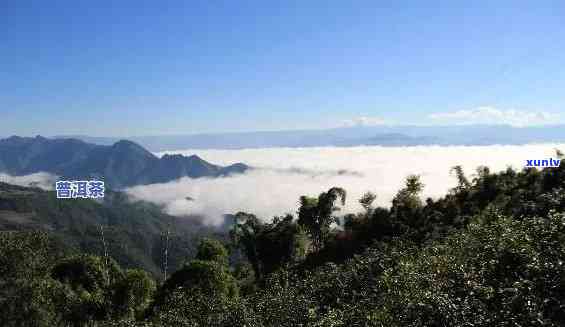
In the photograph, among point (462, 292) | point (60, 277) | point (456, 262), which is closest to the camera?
point (462, 292)

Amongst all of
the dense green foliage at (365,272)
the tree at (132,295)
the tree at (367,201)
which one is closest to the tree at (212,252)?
the dense green foliage at (365,272)

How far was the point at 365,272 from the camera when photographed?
90.2ft

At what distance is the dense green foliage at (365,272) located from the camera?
609 inches

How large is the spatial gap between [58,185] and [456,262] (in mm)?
37312

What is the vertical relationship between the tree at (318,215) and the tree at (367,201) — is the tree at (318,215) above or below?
below

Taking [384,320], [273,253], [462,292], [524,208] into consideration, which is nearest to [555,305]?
[462,292]

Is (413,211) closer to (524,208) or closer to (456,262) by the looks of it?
(524,208)

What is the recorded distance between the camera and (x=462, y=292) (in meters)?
16.9

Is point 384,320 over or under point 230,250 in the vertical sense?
over

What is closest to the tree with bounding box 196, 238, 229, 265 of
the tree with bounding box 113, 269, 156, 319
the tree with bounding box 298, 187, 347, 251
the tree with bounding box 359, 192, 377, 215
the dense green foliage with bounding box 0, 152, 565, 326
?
the dense green foliage with bounding box 0, 152, 565, 326

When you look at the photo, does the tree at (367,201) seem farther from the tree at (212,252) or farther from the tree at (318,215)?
the tree at (212,252)

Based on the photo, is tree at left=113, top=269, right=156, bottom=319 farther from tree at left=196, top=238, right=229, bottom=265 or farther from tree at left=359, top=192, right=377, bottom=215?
tree at left=359, top=192, right=377, bottom=215

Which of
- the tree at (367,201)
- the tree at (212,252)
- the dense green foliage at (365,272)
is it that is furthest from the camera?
the tree at (212,252)

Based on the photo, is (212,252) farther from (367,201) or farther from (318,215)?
(367,201)
